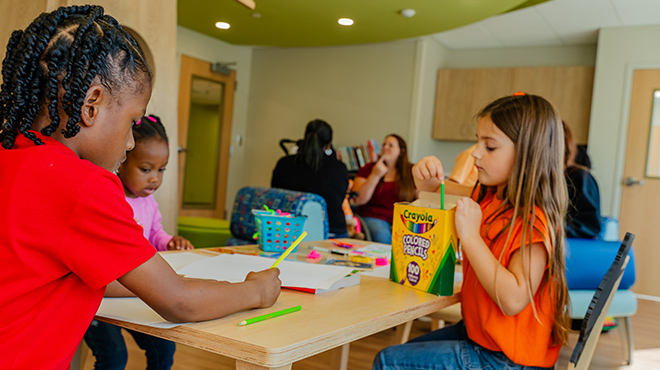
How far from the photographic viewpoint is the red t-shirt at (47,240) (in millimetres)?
663

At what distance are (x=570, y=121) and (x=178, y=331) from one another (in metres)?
5.49

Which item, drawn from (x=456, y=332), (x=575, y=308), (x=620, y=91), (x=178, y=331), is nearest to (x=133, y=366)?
(x=456, y=332)

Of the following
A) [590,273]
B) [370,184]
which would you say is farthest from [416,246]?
[370,184]

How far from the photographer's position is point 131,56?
2.52 ft

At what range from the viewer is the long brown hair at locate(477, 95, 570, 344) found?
3.85ft

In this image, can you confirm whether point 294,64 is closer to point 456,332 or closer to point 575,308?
point 575,308

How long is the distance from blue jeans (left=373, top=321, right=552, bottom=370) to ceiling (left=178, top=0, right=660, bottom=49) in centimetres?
373

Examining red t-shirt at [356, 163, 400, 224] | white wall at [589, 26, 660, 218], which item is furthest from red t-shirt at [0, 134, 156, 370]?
white wall at [589, 26, 660, 218]

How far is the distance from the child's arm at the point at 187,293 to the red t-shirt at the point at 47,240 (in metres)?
0.04

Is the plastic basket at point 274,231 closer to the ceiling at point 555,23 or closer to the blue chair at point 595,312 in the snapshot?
the blue chair at point 595,312

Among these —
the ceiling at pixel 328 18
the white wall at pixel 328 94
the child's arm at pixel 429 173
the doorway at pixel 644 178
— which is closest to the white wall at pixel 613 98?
the doorway at pixel 644 178

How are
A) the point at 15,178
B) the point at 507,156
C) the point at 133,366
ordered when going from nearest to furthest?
the point at 15,178 < the point at 507,156 < the point at 133,366

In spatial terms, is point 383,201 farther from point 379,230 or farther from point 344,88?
point 344,88

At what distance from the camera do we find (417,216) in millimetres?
1174
